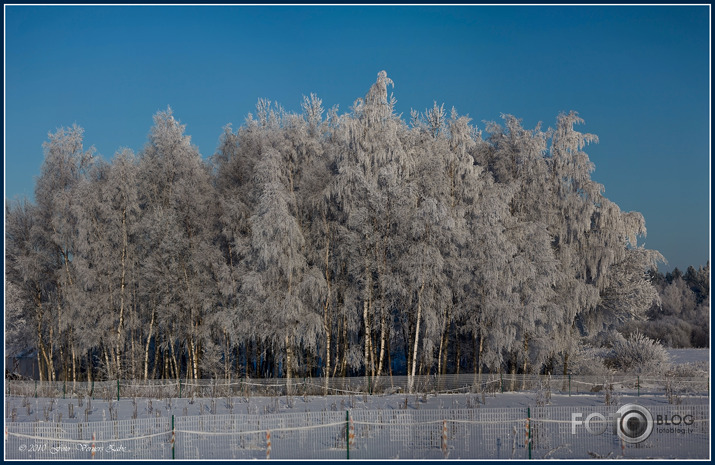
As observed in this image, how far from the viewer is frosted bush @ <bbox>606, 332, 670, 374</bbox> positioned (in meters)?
31.9

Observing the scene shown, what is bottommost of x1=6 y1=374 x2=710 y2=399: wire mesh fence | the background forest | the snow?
x1=6 y1=374 x2=710 y2=399: wire mesh fence

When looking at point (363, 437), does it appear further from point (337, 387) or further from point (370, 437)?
point (337, 387)

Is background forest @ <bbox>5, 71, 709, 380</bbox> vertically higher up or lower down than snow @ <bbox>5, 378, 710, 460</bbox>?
higher up

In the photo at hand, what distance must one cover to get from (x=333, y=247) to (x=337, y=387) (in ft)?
18.4

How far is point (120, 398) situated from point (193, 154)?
35.9ft

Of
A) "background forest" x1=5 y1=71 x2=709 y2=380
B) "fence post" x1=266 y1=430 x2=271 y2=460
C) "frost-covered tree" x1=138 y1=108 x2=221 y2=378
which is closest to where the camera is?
"fence post" x1=266 y1=430 x2=271 y2=460

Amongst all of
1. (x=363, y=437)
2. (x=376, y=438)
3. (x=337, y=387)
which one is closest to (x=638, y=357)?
(x=337, y=387)

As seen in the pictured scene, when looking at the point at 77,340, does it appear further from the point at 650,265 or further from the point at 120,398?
the point at 650,265

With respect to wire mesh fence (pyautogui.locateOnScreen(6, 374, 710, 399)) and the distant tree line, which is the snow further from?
the distant tree line

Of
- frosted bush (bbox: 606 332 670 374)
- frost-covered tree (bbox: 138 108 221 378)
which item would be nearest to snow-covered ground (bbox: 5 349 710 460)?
frost-covered tree (bbox: 138 108 221 378)

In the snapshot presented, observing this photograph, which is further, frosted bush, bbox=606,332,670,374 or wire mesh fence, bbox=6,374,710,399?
frosted bush, bbox=606,332,670,374

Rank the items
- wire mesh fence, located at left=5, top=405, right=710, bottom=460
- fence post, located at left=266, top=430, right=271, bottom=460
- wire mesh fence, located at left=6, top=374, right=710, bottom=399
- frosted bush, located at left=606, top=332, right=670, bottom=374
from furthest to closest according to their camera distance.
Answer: frosted bush, located at left=606, top=332, right=670, bottom=374, wire mesh fence, located at left=6, top=374, right=710, bottom=399, wire mesh fence, located at left=5, top=405, right=710, bottom=460, fence post, located at left=266, top=430, right=271, bottom=460

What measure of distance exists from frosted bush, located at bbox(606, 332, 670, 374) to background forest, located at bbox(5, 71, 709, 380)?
117 inches

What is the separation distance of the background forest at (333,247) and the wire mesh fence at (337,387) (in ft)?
2.84
